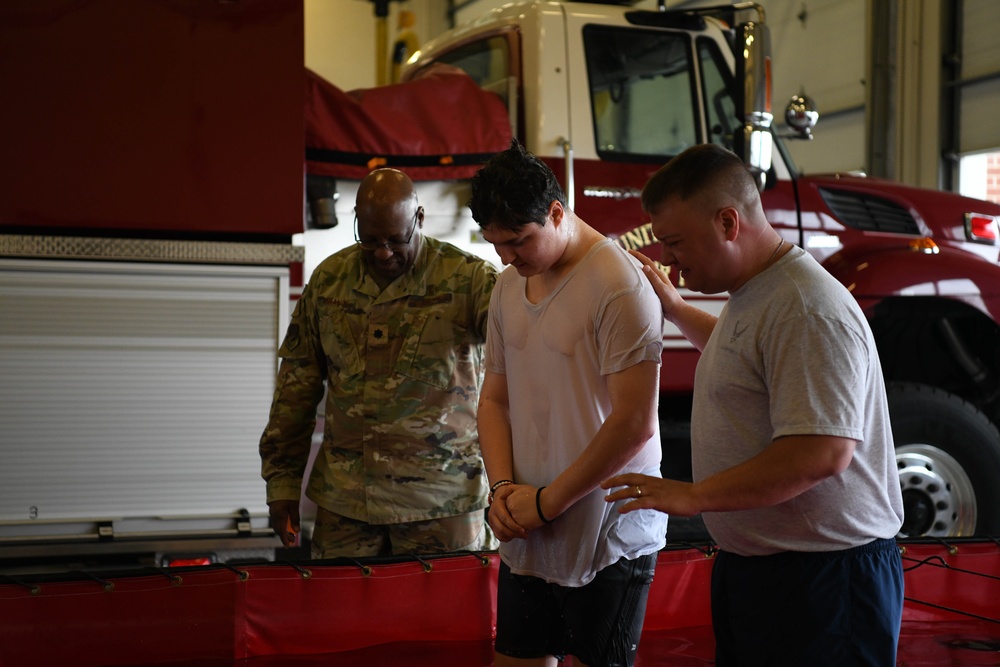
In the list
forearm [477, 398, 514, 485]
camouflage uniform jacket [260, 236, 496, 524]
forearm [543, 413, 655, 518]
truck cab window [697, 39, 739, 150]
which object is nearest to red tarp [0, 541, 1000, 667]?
camouflage uniform jacket [260, 236, 496, 524]

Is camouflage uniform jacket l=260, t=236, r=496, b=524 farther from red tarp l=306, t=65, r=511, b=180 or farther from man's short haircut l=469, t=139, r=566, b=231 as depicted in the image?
red tarp l=306, t=65, r=511, b=180

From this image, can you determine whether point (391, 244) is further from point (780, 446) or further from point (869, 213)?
point (869, 213)

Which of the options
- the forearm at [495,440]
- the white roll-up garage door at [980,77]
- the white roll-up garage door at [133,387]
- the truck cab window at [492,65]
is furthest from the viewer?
the white roll-up garage door at [980,77]

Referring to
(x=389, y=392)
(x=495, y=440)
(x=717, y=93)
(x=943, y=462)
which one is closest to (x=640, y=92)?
(x=717, y=93)

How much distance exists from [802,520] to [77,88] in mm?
2564

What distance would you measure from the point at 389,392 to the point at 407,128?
162cm

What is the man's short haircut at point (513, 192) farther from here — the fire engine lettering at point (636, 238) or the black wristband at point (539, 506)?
the fire engine lettering at point (636, 238)

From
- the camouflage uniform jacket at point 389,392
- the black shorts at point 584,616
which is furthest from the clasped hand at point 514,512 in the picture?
the camouflage uniform jacket at point 389,392

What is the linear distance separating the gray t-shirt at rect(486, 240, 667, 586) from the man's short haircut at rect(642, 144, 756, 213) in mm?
222

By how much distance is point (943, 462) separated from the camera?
474 cm

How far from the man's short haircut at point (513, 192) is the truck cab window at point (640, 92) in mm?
2422

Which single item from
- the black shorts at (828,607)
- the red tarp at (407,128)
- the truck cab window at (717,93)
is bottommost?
the black shorts at (828,607)

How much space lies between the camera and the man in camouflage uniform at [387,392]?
278 centimetres

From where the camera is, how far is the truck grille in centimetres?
495
